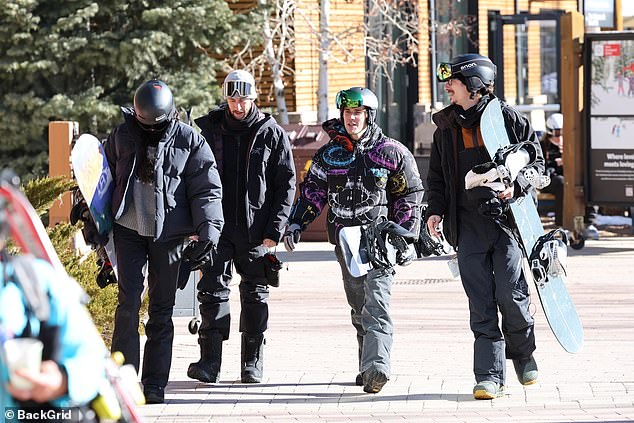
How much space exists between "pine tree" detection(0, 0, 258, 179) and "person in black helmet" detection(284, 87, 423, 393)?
31.4 feet

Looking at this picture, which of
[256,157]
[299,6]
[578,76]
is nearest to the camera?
[256,157]

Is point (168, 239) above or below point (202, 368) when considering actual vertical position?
above

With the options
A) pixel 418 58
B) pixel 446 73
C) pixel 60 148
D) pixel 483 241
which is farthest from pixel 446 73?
pixel 418 58

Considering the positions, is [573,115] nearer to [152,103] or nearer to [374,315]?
[374,315]

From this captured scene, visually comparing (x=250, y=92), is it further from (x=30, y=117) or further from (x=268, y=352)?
(x=30, y=117)

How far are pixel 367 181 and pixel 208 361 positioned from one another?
138cm

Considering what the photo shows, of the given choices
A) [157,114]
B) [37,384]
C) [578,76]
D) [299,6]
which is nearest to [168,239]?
[157,114]

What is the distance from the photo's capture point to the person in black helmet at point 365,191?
299 inches

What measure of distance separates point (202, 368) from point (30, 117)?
10.0 m

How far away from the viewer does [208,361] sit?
8.02 meters

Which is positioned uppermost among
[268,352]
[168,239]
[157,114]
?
[157,114]

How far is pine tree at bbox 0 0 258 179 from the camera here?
1697 centimetres

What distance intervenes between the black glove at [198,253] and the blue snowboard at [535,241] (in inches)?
59.3

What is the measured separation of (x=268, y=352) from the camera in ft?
30.0
